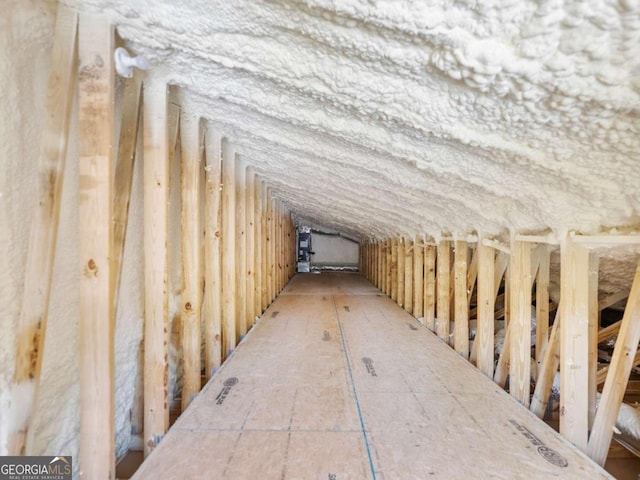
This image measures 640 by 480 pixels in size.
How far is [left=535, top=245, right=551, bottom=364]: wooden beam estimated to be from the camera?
2139 mm

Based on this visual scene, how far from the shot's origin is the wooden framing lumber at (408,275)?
14.5ft

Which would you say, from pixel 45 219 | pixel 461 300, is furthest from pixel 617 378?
pixel 45 219

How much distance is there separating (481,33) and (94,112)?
44.2 inches

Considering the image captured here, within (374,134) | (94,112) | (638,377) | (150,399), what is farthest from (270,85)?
(638,377)

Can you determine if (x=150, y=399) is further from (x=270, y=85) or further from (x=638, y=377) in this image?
(x=638, y=377)

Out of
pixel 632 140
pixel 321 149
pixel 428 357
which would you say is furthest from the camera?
pixel 428 357

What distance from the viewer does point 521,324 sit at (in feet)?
6.62

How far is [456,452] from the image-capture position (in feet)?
4.72

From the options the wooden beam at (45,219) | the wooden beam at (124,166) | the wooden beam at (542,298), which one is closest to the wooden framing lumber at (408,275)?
the wooden beam at (542,298)

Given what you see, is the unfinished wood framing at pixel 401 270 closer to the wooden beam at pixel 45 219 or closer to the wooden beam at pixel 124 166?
the wooden beam at pixel 124 166

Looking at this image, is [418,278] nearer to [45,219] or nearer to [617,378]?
[617,378]

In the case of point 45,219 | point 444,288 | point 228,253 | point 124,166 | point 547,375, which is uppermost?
point 124,166

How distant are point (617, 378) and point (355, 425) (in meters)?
1.03

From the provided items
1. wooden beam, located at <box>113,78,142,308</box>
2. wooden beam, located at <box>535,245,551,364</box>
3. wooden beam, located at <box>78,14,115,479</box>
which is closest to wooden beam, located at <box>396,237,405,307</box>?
wooden beam, located at <box>535,245,551,364</box>
